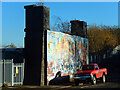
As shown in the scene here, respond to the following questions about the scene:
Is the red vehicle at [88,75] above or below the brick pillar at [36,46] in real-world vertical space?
below

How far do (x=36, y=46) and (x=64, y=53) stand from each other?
4577 mm

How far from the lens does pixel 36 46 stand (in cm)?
2325

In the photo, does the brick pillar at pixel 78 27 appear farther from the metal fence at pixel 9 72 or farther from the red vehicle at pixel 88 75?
the metal fence at pixel 9 72

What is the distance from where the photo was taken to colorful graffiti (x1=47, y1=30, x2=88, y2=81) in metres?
23.9

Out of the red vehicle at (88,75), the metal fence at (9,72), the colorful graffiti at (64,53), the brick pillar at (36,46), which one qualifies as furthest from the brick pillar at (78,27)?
the metal fence at (9,72)

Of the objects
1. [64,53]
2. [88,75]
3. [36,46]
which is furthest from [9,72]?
[64,53]

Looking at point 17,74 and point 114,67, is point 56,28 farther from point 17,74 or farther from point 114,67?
point 17,74

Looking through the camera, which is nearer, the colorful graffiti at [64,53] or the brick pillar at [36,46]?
the brick pillar at [36,46]

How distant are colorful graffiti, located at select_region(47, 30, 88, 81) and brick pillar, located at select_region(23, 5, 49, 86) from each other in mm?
577

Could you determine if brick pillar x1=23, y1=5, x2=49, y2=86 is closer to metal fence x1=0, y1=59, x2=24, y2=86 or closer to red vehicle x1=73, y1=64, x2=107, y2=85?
metal fence x1=0, y1=59, x2=24, y2=86

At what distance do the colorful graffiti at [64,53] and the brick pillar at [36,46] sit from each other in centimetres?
58

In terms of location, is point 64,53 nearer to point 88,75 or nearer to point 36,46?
point 36,46

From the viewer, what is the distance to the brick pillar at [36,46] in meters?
23.0

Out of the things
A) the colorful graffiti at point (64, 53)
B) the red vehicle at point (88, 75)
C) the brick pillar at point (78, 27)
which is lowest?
the red vehicle at point (88, 75)
